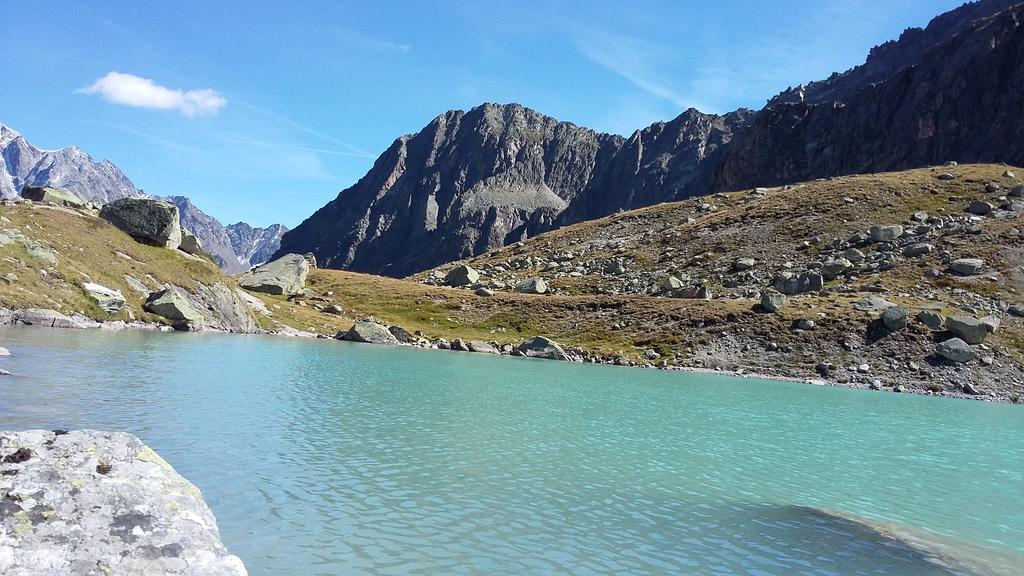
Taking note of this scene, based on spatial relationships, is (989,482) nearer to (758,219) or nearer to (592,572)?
(592,572)

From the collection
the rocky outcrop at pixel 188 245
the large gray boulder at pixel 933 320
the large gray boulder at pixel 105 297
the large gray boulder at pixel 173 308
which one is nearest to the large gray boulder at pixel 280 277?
the rocky outcrop at pixel 188 245

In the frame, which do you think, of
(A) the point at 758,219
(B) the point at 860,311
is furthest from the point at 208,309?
(A) the point at 758,219

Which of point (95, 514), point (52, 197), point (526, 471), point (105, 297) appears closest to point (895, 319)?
point (526, 471)

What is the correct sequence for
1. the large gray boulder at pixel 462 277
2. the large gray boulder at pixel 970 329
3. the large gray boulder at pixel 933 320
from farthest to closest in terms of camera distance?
the large gray boulder at pixel 462 277, the large gray boulder at pixel 933 320, the large gray boulder at pixel 970 329

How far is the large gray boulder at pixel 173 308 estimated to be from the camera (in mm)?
64812

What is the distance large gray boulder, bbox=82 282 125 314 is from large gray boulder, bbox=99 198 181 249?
1799cm

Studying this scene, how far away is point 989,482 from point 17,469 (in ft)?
102

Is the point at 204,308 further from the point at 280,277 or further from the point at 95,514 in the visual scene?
the point at 95,514

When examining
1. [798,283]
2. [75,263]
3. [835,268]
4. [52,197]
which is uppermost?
[835,268]

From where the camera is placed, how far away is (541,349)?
262ft

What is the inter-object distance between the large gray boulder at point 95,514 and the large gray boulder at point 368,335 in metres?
73.1

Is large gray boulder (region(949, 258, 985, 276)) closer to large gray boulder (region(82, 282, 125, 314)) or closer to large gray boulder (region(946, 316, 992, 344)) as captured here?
large gray boulder (region(946, 316, 992, 344))

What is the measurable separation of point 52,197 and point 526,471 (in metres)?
85.5

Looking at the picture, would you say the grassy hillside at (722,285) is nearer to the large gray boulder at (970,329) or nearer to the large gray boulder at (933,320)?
the large gray boulder at (933,320)
